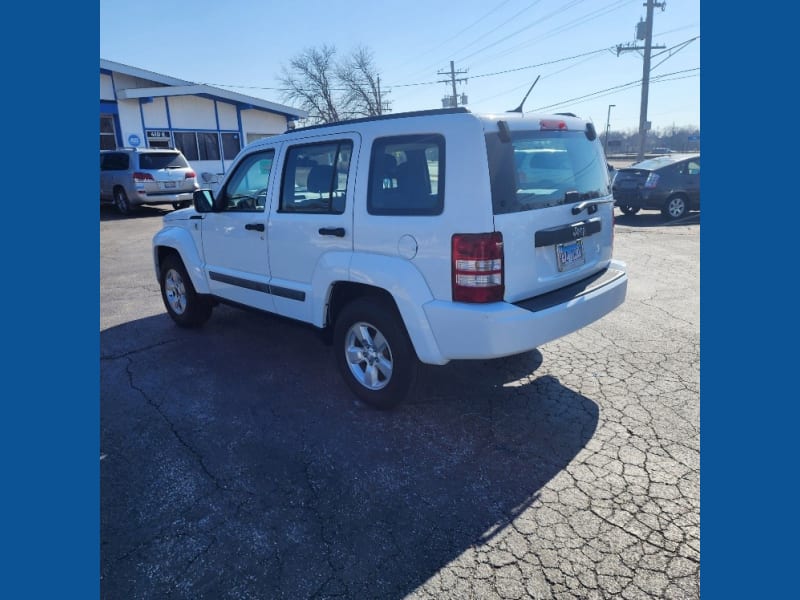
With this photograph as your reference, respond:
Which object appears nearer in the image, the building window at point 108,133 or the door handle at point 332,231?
the door handle at point 332,231

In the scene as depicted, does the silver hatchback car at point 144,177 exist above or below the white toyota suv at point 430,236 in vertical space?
above

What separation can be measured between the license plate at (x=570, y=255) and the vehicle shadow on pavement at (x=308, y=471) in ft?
3.45

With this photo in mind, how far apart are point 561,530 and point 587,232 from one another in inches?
81.0

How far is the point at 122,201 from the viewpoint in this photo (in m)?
16.2

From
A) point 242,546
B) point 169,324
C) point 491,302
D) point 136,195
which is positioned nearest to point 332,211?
point 491,302

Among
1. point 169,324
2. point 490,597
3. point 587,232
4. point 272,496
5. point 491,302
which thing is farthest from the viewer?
point 169,324

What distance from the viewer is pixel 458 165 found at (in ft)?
10.2

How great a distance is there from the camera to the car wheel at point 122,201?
16.0 meters

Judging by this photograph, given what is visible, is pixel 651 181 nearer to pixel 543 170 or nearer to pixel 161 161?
pixel 543 170

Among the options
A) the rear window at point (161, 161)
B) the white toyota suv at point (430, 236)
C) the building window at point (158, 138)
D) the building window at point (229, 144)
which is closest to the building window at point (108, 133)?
the building window at point (158, 138)

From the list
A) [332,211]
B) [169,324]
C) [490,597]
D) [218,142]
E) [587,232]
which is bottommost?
[490,597]

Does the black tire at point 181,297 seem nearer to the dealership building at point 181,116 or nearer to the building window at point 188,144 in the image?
the dealership building at point 181,116

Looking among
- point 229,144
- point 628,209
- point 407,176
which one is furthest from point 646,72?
point 407,176

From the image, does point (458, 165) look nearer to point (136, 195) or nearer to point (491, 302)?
point (491, 302)
